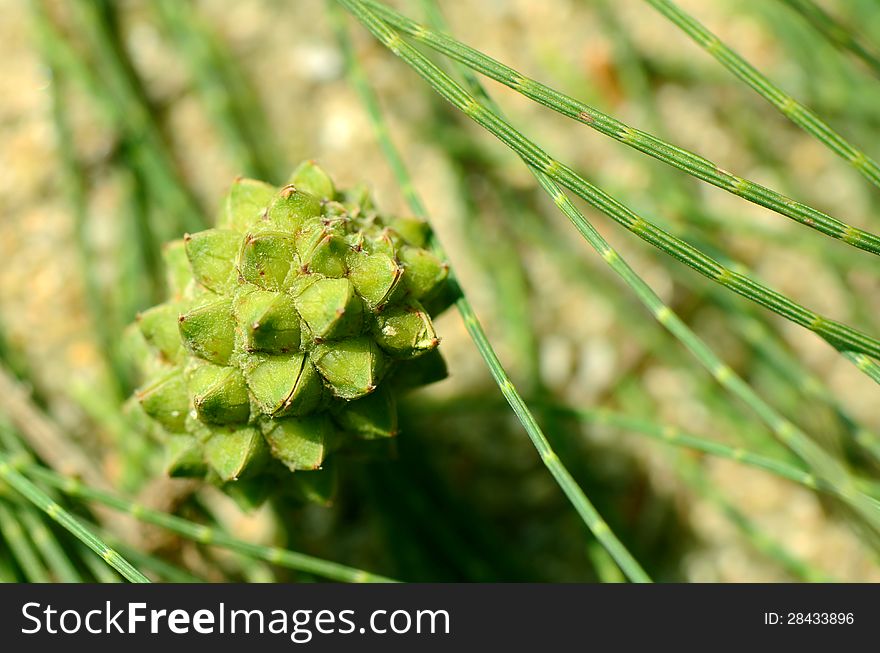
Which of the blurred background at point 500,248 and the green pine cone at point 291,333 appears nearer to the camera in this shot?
the green pine cone at point 291,333

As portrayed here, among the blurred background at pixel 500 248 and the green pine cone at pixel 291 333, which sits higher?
the blurred background at pixel 500 248

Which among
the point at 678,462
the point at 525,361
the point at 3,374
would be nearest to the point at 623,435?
the point at 678,462

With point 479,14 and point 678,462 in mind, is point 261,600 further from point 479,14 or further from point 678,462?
point 479,14

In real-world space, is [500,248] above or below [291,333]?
above

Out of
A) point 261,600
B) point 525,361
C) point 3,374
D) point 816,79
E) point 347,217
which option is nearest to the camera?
point 347,217
